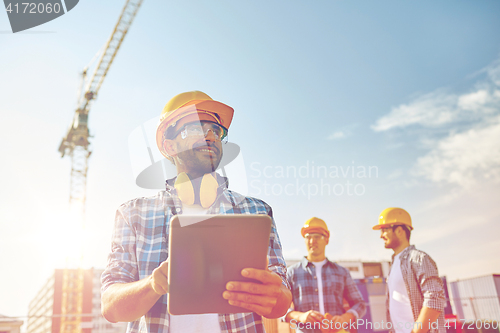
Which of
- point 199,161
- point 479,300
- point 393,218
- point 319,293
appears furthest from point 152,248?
point 479,300

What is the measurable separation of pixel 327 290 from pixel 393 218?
1457 mm

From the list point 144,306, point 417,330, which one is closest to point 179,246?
point 144,306

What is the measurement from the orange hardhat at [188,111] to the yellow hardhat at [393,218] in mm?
3731

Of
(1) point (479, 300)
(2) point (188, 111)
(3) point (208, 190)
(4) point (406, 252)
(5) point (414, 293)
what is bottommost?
(1) point (479, 300)

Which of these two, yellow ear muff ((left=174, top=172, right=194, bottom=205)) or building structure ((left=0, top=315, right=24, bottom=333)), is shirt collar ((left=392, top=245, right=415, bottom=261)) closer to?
yellow ear muff ((left=174, top=172, right=194, bottom=205))

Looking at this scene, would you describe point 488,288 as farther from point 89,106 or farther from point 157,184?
point 89,106

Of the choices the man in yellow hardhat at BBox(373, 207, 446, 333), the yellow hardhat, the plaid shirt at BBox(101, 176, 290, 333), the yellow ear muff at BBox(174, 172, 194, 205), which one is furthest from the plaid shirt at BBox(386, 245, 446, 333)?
the yellow ear muff at BBox(174, 172, 194, 205)

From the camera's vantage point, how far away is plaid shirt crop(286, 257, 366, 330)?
17.9 feet

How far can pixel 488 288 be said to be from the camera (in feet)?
101

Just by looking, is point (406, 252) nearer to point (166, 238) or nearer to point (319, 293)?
point (319, 293)

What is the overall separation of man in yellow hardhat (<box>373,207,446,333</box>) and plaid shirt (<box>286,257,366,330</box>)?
85 cm

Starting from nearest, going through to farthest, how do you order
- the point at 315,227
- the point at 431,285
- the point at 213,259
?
the point at 213,259
the point at 431,285
the point at 315,227

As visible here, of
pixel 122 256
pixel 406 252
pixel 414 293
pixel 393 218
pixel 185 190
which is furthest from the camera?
pixel 393 218

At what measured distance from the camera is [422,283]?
173 inches
